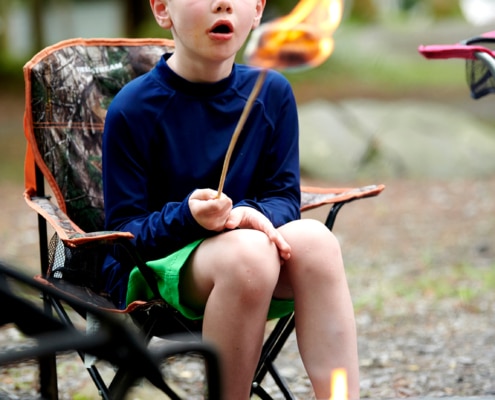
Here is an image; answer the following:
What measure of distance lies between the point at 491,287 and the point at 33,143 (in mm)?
2571

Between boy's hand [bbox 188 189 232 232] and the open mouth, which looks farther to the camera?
the open mouth

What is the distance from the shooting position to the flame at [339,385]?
1.94m

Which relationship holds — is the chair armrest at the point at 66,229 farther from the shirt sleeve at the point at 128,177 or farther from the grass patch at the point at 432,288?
the grass patch at the point at 432,288

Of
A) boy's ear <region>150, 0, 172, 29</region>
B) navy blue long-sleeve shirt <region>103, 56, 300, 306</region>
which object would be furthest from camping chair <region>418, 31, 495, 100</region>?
boy's ear <region>150, 0, 172, 29</region>

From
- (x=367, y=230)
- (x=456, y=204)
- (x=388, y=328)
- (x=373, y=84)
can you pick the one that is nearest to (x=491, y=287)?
(x=388, y=328)

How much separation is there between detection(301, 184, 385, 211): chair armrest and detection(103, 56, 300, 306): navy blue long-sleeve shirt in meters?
0.15

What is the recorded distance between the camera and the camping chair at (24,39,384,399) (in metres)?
2.38

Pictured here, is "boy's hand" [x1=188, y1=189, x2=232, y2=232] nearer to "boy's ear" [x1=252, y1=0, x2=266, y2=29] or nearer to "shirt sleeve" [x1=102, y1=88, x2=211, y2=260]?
"shirt sleeve" [x1=102, y1=88, x2=211, y2=260]

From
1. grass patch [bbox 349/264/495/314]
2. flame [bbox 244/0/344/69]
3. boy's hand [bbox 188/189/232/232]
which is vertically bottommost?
grass patch [bbox 349/264/495/314]

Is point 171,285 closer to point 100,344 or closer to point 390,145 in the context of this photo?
point 100,344

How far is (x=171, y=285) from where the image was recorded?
80.7 inches

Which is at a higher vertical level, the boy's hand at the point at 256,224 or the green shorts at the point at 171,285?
the boy's hand at the point at 256,224

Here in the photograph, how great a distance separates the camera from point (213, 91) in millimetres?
2264

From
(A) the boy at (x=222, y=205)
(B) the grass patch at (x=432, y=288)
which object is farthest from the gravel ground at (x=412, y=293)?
(A) the boy at (x=222, y=205)
